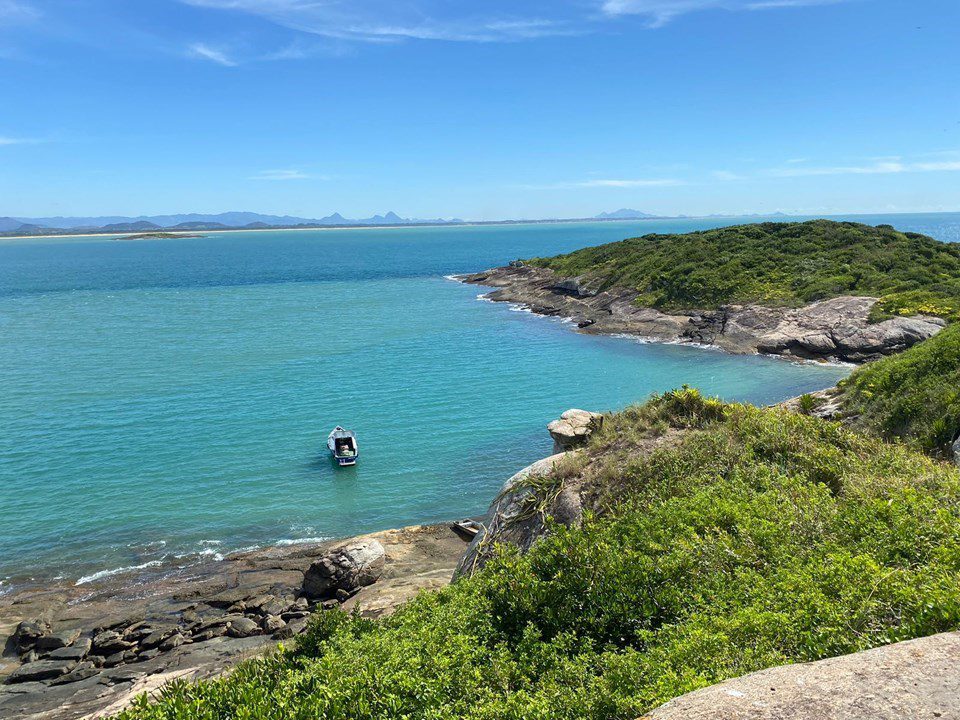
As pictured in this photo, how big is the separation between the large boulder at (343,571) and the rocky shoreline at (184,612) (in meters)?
0.03

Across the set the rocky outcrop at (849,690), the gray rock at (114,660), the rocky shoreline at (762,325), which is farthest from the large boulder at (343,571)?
the rocky shoreline at (762,325)

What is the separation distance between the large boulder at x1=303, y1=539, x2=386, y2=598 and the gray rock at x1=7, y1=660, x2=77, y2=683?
6.74m

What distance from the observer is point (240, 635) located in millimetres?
18359

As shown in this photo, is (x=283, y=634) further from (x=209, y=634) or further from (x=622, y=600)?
(x=622, y=600)

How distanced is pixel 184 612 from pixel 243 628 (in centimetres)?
271

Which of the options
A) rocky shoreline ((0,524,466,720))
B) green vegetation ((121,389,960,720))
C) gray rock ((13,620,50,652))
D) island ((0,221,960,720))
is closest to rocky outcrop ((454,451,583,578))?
island ((0,221,960,720))

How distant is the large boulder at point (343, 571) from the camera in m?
20.5

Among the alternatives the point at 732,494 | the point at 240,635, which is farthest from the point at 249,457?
the point at 732,494

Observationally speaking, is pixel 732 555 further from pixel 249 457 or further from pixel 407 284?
pixel 407 284

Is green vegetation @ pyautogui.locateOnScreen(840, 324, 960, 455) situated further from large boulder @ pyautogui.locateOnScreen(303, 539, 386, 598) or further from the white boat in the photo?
the white boat

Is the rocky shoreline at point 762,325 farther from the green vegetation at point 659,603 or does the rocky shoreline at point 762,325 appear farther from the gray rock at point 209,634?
the gray rock at point 209,634

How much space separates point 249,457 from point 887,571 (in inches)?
1086

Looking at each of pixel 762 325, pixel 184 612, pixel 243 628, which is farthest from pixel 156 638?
pixel 762 325

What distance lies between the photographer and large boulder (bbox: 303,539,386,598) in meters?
20.5
